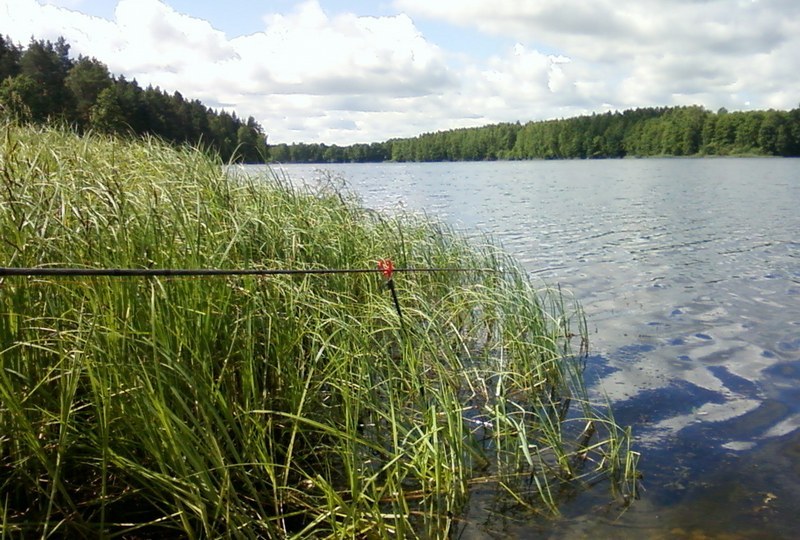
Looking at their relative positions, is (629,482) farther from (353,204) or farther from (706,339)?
(353,204)

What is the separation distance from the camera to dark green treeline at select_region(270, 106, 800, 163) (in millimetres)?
94000

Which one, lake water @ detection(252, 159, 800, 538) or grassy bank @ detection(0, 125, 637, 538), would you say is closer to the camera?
grassy bank @ detection(0, 125, 637, 538)

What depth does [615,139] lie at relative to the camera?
118875 mm

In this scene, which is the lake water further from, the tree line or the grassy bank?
the tree line

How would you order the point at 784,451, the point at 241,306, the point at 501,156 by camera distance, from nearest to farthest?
1. the point at 241,306
2. the point at 784,451
3. the point at 501,156

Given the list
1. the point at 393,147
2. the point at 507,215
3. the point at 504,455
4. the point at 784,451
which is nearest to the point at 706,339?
the point at 784,451

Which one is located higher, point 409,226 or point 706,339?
point 409,226

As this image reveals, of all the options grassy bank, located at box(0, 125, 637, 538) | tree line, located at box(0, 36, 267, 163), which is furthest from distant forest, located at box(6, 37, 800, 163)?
grassy bank, located at box(0, 125, 637, 538)

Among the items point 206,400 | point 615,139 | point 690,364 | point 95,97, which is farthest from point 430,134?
point 206,400

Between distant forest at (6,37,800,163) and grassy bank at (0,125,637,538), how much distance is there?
3988 mm

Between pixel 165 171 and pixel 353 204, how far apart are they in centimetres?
335

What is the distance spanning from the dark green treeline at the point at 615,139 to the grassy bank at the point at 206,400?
175ft

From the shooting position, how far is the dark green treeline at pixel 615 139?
94.0m

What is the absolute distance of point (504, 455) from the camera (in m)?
4.32
